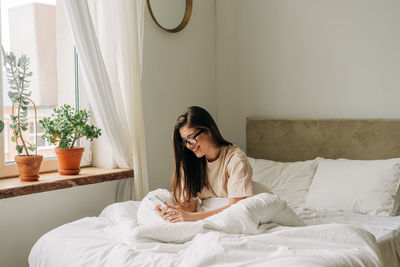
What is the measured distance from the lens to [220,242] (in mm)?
1559

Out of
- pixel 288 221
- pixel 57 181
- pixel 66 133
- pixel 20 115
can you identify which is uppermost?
pixel 20 115

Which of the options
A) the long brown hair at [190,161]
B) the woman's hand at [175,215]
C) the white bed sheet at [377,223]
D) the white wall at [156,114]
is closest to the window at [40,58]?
the white wall at [156,114]

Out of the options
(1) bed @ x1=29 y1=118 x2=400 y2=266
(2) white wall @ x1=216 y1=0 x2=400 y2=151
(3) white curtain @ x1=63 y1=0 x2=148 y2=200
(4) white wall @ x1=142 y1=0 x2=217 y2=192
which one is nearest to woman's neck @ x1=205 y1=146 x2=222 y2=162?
(1) bed @ x1=29 y1=118 x2=400 y2=266

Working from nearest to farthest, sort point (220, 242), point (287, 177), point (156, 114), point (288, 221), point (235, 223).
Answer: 1. point (220, 242)
2. point (235, 223)
3. point (288, 221)
4. point (287, 177)
5. point (156, 114)

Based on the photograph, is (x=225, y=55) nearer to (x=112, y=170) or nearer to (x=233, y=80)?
(x=233, y=80)

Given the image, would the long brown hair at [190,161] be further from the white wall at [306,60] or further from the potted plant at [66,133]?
the white wall at [306,60]

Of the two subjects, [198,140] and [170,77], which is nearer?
[198,140]

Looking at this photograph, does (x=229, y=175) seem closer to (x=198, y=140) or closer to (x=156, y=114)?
(x=198, y=140)

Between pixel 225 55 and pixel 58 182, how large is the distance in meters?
1.80

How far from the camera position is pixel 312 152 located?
9.93 feet

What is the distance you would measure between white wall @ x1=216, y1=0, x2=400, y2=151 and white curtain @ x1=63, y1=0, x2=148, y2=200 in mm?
1007

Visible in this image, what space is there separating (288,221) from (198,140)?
1.97ft

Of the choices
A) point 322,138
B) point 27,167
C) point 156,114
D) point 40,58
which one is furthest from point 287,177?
point 40,58

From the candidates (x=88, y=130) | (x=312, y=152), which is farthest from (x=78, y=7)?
(x=312, y=152)
